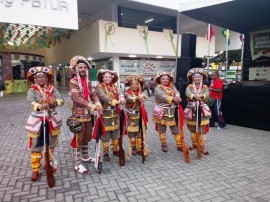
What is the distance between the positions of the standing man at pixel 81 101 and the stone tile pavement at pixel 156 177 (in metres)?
0.49

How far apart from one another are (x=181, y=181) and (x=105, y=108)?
1.70 m

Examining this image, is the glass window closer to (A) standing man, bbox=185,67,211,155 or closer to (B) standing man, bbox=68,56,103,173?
(A) standing man, bbox=185,67,211,155

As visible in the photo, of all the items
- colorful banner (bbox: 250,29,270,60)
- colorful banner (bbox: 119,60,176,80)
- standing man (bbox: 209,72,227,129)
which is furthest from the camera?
colorful banner (bbox: 119,60,176,80)

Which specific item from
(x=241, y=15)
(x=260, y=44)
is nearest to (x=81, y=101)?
(x=241, y=15)

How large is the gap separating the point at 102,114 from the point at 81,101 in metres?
0.46

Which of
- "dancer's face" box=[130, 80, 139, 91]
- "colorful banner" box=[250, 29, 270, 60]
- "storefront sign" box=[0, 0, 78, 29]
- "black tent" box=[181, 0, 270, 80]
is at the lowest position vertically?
"dancer's face" box=[130, 80, 139, 91]

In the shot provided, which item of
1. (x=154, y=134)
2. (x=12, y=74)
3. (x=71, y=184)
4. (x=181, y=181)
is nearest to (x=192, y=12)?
(x=154, y=134)

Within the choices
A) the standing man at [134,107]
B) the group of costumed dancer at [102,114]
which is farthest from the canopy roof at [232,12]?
the standing man at [134,107]

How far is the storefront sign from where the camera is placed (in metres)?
9.41

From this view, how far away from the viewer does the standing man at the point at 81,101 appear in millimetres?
3623

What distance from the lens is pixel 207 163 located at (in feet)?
13.6

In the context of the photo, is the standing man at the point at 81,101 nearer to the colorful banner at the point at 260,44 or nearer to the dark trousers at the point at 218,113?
the dark trousers at the point at 218,113

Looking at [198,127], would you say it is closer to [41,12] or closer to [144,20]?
[41,12]

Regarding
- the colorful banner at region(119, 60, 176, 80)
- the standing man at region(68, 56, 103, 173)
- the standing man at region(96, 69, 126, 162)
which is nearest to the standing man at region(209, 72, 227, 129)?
the standing man at region(96, 69, 126, 162)
